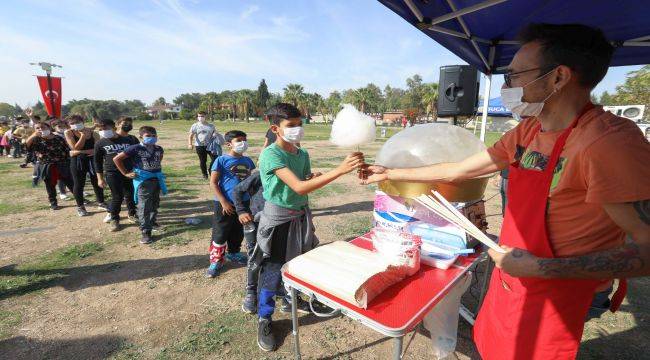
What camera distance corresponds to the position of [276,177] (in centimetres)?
256

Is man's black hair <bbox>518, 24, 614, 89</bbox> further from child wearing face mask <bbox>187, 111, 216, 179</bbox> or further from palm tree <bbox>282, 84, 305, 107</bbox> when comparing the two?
palm tree <bbox>282, 84, 305, 107</bbox>

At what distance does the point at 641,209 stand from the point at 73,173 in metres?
8.02

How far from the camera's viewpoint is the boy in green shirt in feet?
8.34

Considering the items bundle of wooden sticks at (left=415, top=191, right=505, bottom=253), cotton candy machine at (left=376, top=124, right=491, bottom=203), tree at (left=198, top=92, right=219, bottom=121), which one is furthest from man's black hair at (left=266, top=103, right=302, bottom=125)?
tree at (left=198, top=92, right=219, bottom=121)

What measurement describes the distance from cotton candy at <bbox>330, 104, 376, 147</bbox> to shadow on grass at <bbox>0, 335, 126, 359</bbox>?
9.56 feet

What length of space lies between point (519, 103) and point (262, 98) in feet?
282

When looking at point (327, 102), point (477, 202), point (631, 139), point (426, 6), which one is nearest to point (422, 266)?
point (477, 202)

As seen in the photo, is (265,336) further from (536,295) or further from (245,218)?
(536,295)

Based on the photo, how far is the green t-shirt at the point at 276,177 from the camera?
248cm

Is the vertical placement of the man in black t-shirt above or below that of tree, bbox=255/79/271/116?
below

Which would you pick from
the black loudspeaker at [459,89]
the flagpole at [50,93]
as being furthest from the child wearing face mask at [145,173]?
the flagpole at [50,93]

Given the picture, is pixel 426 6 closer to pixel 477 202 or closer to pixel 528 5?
pixel 528 5

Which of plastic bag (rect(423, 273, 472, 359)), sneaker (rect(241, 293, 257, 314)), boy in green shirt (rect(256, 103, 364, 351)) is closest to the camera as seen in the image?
plastic bag (rect(423, 273, 472, 359))

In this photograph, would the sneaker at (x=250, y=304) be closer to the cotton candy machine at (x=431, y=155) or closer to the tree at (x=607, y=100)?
the cotton candy machine at (x=431, y=155)
